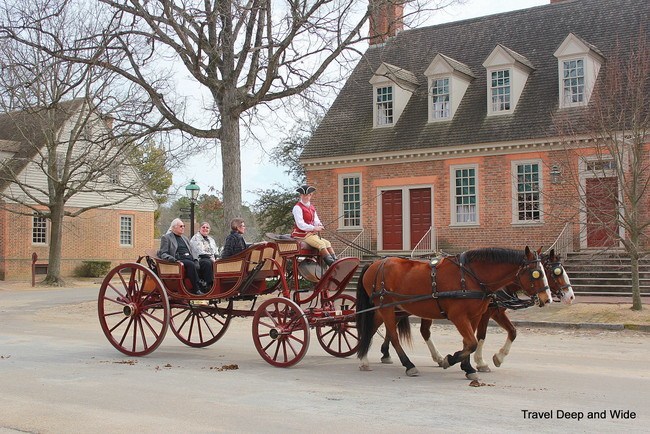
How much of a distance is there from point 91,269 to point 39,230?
3151mm

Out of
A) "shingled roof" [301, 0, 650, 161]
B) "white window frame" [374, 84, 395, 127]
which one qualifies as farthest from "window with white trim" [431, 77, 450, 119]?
"white window frame" [374, 84, 395, 127]

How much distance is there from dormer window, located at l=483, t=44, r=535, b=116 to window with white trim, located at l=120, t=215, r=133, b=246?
23.1m

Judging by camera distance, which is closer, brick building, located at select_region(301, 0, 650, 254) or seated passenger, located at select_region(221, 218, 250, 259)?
seated passenger, located at select_region(221, 218, 250, 259)

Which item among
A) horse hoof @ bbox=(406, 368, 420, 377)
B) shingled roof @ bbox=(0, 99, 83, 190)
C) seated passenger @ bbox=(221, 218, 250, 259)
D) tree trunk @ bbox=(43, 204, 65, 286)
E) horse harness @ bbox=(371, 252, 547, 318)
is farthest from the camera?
tree trunk @ bbox=(43, 204, 65, 286)

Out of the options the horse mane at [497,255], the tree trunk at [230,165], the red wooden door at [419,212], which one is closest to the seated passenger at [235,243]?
the horse mane at [497,255]

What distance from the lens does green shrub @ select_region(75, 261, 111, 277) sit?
37844 mm

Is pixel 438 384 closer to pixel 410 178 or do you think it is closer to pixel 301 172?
pixel 410 178

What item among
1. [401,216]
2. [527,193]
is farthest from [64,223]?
[527,193]

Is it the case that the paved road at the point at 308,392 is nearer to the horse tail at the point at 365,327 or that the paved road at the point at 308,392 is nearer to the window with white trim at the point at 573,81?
the horse tail at the point at 365,327

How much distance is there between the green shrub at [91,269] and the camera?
37844 mm

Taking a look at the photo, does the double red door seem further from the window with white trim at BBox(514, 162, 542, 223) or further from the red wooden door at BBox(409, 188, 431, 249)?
the window with white trim at BBox(514, 162, 542, 223)

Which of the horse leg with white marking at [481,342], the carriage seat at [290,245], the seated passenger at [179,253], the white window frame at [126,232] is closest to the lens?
the horse leg with white marking at [481,342]

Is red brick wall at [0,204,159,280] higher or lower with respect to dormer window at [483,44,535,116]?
lower

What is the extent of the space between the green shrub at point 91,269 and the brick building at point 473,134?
15.2 meters
